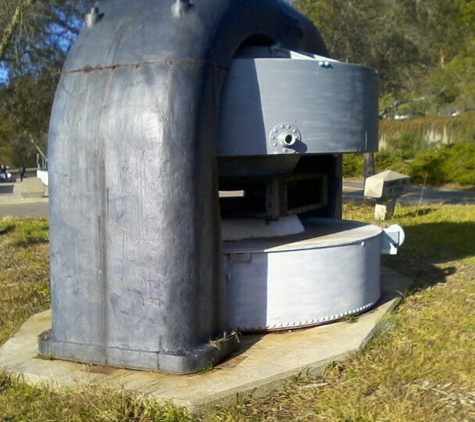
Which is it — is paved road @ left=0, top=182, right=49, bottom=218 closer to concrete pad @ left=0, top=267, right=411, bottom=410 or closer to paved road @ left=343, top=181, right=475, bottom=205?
paved road @ left=343, top=181, right=475, bottom=205

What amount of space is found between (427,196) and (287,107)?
16.2 meters

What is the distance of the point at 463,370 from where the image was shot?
179 inches

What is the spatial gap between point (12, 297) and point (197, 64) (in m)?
3.38

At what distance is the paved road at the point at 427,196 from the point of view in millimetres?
18158

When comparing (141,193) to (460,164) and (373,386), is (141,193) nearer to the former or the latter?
(373,386)

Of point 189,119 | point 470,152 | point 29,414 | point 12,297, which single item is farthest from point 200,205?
point 470,152

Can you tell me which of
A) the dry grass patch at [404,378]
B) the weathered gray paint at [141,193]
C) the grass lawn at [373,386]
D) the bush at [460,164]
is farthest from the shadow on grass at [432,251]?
the bush at [460,164]

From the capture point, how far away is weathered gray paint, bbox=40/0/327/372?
438 cm

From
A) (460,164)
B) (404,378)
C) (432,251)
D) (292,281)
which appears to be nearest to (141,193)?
(292,281)

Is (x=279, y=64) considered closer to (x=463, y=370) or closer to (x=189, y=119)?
(x=189, y=119)

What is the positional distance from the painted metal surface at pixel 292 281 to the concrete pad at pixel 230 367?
0.37 ft

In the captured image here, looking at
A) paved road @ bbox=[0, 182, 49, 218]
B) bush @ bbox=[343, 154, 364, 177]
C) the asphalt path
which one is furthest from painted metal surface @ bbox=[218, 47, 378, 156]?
bush @ bbox=[343, 154, 364, 177]

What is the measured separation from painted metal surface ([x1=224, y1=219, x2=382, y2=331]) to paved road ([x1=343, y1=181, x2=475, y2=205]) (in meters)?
12.1

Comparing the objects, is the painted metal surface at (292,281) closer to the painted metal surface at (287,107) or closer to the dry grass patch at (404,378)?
the dry grass patch at (404,378)
